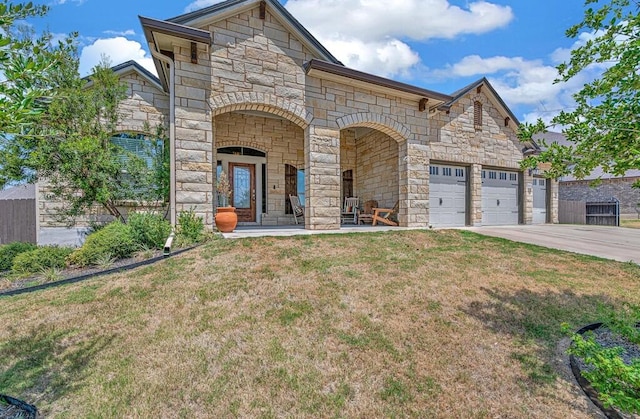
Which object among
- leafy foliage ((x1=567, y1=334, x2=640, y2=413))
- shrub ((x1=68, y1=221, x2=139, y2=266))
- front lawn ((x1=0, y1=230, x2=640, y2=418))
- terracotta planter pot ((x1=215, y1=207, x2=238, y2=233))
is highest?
terracotta planter pot ((x1=215, y1=207, x2=238, y2=233))

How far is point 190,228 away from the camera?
6336 millimetres

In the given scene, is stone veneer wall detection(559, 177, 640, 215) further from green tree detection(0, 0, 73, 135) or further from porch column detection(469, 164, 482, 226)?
green tree detection(0, 0, 73, 135)

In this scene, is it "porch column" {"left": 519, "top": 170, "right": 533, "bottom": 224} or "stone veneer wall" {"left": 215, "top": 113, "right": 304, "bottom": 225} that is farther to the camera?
"porch column" {"left": 519, "top": 170, "right": 533, "bottom": 224}

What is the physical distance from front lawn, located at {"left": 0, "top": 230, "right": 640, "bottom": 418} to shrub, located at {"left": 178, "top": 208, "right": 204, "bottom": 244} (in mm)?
967

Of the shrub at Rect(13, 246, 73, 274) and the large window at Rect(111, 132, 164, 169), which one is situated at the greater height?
the large window at Rect(111, 132, 164, 169)

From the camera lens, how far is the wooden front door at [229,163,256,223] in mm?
10406

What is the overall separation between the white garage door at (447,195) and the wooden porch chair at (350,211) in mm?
2668

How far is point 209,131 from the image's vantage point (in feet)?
22.3

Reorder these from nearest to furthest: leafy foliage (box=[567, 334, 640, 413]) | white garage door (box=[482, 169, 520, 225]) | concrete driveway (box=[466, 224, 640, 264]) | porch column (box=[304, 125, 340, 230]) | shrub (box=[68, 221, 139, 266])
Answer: leafy foliage (box=[567, 334, 640, 413])
shrub (box=[68, 221, 139, 266])
concrete driveway (box=[466, 224, 640, 264])
porch column (box=[304, 125, 340, 230])
white garage door (box=[482, 169, 520, 225])

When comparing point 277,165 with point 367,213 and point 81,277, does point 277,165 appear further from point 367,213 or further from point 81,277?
point 81,277

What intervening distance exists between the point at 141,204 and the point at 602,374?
856cm

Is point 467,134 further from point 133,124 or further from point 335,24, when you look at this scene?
point 133,124

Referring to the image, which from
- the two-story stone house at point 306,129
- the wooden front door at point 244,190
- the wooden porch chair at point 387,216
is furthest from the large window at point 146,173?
the wooden porch chair at point 387,216

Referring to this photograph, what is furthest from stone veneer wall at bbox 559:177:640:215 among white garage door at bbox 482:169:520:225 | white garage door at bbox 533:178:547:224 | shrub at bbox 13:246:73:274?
shrub at bbox 13:246:73:274
